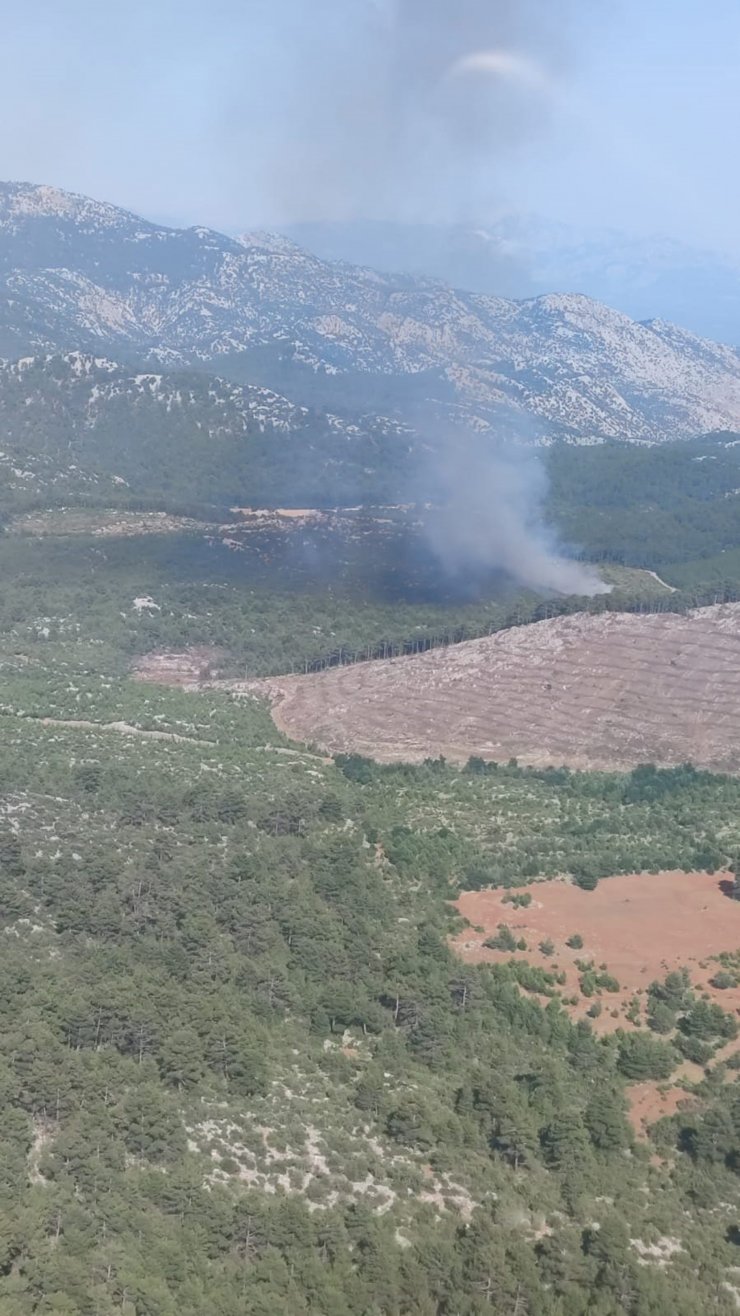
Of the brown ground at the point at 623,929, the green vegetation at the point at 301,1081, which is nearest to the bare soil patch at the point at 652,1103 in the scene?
the green vegetation at the point at 301,1081

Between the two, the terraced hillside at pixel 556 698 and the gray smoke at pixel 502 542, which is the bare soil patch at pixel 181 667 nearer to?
the terraced hillside at pixel 556 698

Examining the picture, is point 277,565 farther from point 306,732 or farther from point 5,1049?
point 5,1049

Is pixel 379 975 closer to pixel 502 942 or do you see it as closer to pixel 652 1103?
pixel 502 942

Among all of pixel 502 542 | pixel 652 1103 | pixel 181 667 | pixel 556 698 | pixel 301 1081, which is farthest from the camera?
pixel 502 542

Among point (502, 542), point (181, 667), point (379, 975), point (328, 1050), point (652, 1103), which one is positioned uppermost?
point (502, 542)

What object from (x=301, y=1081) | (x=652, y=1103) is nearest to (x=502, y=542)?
(x=652, y=1103)

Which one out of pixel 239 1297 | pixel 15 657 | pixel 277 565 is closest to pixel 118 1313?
pixel 239 1297
